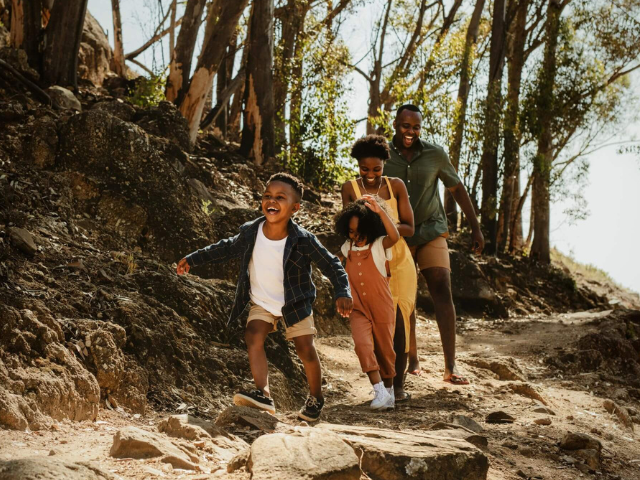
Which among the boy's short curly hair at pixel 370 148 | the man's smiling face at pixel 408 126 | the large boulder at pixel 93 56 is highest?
the large boulder at pixel 93 56

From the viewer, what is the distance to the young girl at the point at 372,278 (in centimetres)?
529

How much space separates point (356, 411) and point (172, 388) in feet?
4.25

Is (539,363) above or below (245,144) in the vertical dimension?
below

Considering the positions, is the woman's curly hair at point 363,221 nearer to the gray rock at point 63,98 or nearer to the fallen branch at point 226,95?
the gray rock at point 63,98

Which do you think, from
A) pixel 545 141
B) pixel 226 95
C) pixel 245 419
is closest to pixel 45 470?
pixel 245 419

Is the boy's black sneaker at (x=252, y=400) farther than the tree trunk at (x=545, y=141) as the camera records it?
No

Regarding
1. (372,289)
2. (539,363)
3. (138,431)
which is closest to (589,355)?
(539,363)

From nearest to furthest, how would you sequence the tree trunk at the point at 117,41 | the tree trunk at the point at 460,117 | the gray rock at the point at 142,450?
the gray rock at the point at 142,450 < the tree trunk at the point at 460,117 < the tree trunk at the point at 117,41

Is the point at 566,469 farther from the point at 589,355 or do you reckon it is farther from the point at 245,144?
the point at 245,144

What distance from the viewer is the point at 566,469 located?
171 inches

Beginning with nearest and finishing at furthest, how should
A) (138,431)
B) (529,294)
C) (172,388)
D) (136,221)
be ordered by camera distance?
1. (138,431)
2. (172,388)
3. (136,221)
4. (529,294)

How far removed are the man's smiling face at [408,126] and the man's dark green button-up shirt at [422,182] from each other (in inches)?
4.5

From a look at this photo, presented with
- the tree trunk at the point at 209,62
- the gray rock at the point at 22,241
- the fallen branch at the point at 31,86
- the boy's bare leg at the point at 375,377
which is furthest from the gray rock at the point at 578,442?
the tree trunk at the point at 209,62

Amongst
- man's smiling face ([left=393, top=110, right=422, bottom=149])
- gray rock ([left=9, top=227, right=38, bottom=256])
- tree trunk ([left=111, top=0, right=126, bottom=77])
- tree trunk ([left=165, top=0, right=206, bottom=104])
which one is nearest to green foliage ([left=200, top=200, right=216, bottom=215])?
man's smiling face ([left=393, top=110, right=422, bottom=149])
